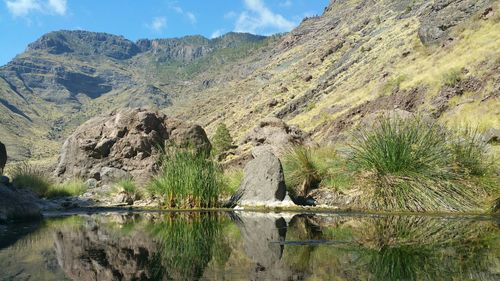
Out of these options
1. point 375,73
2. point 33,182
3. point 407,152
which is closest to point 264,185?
point 407,152

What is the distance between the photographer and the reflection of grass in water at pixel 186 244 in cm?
607

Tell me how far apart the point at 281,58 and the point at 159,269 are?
457 feet

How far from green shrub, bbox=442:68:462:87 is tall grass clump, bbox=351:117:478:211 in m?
25.0

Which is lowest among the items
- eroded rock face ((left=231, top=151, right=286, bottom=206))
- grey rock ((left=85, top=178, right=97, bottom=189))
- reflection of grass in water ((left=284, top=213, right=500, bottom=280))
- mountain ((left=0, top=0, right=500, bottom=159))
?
reflection of grass in water ((left=284, top=213, right=500, bottom=280))

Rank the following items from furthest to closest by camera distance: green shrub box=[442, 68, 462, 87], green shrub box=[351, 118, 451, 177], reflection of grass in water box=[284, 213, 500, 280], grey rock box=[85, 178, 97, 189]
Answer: green shrub box=[442, 68, 462, 87]
grey rock box=[85, 178, 97, 189]
green shrub box=[351, 118, 451, 177]
reflection of grass in water box=[284, 213, 500, 280]

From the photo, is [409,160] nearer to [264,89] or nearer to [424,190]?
[424,190]

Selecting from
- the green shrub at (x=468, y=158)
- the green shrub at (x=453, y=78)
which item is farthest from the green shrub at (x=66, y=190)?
the green shrub at (x=453, y=78)

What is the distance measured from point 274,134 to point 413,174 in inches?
469

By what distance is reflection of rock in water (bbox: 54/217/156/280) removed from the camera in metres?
5.90

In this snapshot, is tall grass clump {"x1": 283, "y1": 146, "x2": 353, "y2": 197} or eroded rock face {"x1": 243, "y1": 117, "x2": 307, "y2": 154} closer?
tall grass clump {"x1": 283, "y1": 146, "x2": 353, "y2": 197}

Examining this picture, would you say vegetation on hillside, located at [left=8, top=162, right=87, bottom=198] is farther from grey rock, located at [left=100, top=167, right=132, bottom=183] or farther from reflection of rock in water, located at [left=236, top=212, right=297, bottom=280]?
reflection of rock in water, located at [left=236, top=212, right=297, bottom=280]

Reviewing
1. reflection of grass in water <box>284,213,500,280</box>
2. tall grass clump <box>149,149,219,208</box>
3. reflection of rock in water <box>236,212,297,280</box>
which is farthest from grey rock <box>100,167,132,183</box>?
reflection of grass in water <box>284,213,500,280</box>

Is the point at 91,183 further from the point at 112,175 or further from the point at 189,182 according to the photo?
the point at 189,182

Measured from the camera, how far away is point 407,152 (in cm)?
1331
